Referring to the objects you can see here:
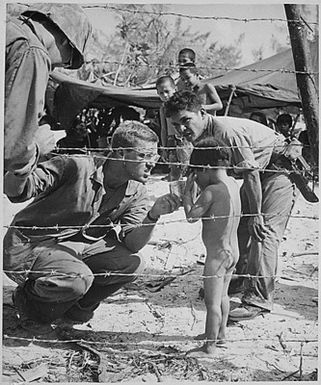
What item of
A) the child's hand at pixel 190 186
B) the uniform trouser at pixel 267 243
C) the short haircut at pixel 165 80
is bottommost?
the uniform trouser at pixel 267 243

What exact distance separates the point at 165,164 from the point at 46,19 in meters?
0.65

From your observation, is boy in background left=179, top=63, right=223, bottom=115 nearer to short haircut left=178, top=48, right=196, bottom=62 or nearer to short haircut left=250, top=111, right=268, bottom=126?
short haircut left=178, top=48, right=196, bottom=62

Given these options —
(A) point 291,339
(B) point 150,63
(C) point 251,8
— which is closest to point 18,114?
(B) point 150,63

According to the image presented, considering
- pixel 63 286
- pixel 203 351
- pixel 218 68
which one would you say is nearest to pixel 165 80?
pixel 218 68

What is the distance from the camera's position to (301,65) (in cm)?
265

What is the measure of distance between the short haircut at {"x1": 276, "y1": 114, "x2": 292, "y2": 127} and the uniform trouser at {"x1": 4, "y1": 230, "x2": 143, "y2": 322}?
0.72 metres

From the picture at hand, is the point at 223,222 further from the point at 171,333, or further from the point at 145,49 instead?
the point at 145,49

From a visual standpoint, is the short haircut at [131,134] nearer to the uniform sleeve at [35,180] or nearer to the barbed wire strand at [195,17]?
the uniform sleeve at [35,180]

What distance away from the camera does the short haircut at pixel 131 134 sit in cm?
260

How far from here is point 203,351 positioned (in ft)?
8.68

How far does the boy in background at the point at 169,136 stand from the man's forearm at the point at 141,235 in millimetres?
174

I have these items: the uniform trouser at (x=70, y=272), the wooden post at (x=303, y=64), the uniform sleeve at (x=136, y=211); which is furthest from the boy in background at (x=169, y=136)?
the wooden post at (x=303, y=64)

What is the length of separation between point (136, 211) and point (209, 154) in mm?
335

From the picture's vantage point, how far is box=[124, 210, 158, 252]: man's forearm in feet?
8.57
